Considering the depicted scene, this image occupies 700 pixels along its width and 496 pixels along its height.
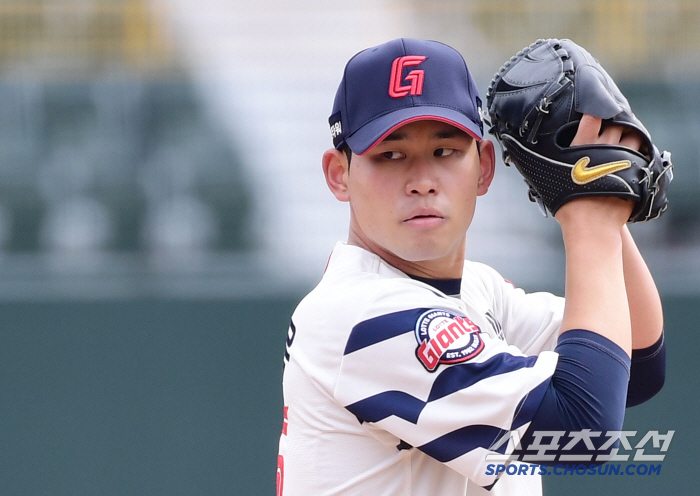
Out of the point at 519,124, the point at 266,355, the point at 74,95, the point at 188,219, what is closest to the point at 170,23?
the point at 74,95

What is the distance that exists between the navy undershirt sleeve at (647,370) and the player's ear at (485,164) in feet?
1.45

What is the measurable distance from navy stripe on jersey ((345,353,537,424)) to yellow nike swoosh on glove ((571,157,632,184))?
30cm

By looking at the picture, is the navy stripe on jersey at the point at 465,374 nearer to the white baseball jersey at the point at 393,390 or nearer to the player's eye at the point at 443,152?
the white baseball jersey at the point at 393,390

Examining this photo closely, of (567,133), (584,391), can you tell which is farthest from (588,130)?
(584,391)

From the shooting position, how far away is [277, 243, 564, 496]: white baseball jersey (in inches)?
51.2

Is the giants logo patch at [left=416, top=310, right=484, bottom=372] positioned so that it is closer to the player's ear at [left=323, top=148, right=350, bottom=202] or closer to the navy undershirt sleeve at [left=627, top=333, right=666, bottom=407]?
the player's ear at [left=323, top=148, right=350, bottom=202]

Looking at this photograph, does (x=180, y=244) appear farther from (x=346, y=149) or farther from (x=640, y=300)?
(x=640, y=300)

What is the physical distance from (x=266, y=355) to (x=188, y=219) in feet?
2.86

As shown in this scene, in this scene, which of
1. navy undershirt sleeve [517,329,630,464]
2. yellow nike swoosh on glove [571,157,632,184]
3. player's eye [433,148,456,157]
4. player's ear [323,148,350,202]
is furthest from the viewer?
player's ear [323,148,350,202]

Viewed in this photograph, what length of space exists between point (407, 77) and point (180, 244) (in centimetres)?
315

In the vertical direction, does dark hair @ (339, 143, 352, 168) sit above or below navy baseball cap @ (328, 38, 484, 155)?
below

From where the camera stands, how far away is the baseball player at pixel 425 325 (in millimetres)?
1300

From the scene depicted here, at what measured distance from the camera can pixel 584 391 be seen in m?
1.28

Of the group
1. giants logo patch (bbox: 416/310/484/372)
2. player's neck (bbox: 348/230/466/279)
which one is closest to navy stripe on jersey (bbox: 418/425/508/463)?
giants logo patch (bbox: 416/310/484/372)
